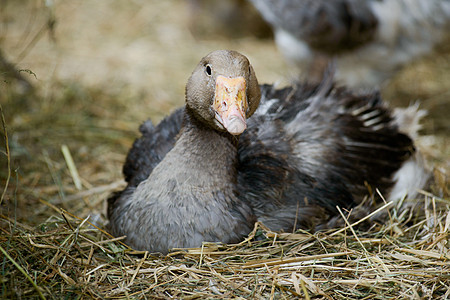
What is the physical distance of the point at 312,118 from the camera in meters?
2.92

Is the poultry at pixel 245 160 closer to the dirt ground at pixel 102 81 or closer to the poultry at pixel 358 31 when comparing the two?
the dirt ground at pixel 102 81

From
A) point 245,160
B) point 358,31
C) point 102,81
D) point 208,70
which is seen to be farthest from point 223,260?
point 102,81

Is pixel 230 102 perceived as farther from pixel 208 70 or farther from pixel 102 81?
pixel 102 81

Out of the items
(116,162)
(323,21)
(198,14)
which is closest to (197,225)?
(116,162)

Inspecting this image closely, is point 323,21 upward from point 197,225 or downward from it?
upward

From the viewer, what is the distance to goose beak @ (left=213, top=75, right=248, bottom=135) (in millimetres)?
2051

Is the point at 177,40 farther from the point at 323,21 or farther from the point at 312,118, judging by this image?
the point at 312,118

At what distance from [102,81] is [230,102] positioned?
10.3ft

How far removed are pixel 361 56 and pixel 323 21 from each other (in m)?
0.56

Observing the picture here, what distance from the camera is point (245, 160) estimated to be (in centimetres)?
273

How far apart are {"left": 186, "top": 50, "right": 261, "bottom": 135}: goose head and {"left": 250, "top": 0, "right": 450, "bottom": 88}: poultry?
76.0 inches

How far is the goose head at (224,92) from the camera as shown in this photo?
2088 millimetres

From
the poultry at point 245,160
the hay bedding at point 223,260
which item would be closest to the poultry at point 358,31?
the poultry at point 245,160

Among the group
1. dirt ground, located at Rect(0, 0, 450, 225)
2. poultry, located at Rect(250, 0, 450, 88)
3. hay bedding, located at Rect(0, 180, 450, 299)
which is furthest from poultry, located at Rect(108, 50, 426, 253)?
poultry, located at Rect(250, 0, 450, 88)
